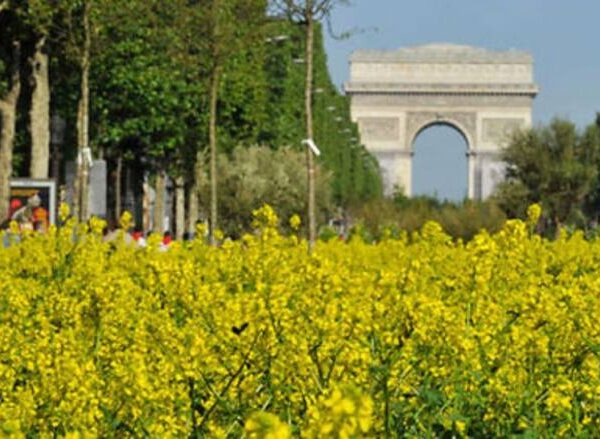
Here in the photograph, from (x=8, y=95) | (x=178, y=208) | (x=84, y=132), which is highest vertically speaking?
(x=8, y=95)

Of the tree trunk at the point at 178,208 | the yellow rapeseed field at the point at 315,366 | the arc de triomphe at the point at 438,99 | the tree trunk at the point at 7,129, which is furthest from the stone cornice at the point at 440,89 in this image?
the yellow rapeseed field at the point at 315,366

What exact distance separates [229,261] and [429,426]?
5.63 m

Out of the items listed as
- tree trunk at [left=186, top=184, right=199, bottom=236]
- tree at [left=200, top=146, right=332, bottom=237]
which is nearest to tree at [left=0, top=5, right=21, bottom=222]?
tree trunk at [left=186, top=184, right=199, bottom=236]

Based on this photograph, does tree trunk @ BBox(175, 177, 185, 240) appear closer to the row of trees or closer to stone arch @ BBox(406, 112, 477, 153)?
the row of trees

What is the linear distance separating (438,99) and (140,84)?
79.7 metres

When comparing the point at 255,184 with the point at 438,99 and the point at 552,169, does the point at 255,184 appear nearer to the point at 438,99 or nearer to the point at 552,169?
the point at 552,169

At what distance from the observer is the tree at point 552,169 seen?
5856 centimetres

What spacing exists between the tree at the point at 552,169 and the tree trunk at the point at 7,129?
79.3ft

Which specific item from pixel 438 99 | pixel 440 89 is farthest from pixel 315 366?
pixel 438 99

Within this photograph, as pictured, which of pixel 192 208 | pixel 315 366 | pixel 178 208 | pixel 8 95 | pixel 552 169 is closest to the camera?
pixel 315 366

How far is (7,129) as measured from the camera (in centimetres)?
3534

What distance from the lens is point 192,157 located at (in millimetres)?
48562

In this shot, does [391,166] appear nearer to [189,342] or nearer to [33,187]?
[33,187]

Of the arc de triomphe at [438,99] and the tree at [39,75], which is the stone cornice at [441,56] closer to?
the arc de triomphe at [438,99]
